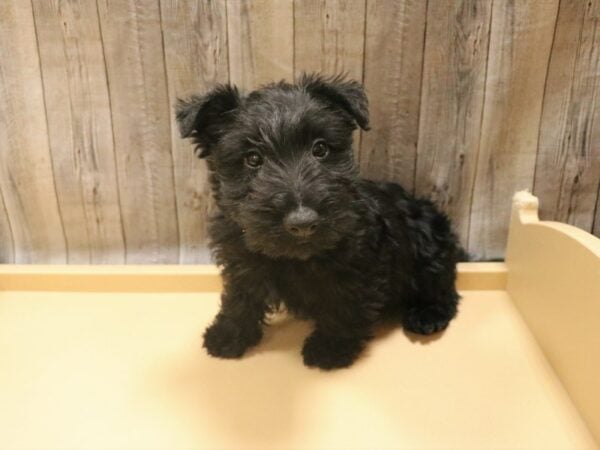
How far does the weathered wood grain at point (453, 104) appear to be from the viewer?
73.9 inches

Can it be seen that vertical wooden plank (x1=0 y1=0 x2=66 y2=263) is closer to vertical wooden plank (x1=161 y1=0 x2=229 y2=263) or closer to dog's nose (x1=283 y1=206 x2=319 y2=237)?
vertical wooden plank (x1=161 y1=0 x2=229 y2=263)

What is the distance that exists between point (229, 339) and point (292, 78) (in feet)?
3.08

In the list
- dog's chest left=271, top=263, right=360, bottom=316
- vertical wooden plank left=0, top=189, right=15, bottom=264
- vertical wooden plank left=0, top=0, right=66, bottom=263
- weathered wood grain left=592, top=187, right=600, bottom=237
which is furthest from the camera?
vertical wooden plank left=0, top=189, right=15, bottom=264

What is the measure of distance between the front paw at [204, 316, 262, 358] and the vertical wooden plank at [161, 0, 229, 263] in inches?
20.3

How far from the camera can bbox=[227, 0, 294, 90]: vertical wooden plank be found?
1.88m

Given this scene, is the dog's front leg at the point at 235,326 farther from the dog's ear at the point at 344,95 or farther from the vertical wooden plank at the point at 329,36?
the vertical wooden plank at the point at 329,36

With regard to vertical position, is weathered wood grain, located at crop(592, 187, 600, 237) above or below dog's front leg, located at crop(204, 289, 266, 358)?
above

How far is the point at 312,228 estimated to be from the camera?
143 centimetres

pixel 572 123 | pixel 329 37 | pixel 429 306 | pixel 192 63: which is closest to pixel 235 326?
pixel 429 306

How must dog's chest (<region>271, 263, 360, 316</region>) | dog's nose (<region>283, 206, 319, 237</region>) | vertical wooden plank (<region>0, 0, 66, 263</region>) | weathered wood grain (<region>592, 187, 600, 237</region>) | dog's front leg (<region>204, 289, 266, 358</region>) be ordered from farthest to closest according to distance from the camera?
1. weathered wood grain (<region>592, 187, 600, 237</region>)
2. vertical wooden plank (<region>0, 0, 66, 263</region>)
3. dog's front leg (<region>204, 289, 266, 358</region>)
4. dog's chest (<region>271, 263, 360, 316</region>)
5. dog's nose (<region>283, 206, 319, 237</region>)

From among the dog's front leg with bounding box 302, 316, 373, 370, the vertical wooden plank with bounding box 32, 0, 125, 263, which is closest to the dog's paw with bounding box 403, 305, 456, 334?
the dog's front leg with bounding box 302, 316, 373, 370

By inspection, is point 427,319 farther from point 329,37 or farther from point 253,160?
point 329,37

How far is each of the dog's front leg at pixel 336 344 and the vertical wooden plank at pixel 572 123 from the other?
0.91m

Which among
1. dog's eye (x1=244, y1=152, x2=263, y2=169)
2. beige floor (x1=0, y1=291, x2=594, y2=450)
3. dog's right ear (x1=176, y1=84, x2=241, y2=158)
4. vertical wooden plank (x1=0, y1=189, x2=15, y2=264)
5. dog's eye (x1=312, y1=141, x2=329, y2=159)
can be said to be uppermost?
dog's right ear (x1=176, y1=84, x2=241, y2=158)
